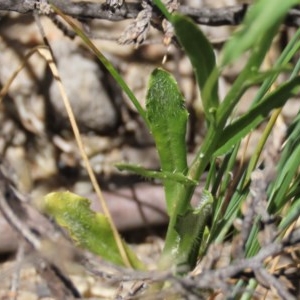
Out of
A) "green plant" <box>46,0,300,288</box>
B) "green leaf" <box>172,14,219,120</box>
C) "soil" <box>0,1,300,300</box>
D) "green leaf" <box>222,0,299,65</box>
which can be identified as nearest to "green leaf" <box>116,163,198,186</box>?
"green plant" <box>46,0,300,288</box>

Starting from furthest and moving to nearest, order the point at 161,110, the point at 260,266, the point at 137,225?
the point at 137,225 < the point at 161,110 < the point at 260,266

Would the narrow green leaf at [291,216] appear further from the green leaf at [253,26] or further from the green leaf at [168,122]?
the green leaf at [253,26]

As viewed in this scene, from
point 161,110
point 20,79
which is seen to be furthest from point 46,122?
point 161,110

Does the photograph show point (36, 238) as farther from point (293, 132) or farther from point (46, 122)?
point (46, 122)

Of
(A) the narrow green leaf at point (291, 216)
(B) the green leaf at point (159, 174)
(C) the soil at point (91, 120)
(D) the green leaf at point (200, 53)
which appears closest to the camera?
(D) the green leaf at point (200, 53)

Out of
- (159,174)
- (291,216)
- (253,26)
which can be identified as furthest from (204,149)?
(253,26)

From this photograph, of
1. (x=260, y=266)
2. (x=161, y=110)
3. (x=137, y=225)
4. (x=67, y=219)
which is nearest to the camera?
(x=260, y=266)

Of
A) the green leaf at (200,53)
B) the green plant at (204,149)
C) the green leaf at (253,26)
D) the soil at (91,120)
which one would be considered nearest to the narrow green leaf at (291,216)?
the green plant at (204,149)

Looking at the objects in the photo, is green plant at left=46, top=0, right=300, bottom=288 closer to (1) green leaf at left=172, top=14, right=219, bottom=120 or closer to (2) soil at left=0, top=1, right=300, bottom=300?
(1) green leaf at left=172, top=14, right=219, bottom=120
